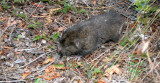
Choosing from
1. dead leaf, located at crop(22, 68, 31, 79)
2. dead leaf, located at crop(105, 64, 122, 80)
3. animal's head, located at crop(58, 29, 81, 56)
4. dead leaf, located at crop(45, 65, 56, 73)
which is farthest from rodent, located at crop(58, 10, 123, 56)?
dead leaf, located at crop(22, 68, 31, 79)

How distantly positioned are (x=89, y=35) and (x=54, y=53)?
111 centimetres

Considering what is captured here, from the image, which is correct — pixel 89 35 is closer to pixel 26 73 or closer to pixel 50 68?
pixel 50 68

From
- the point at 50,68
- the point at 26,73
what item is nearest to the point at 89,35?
the point at 50,68

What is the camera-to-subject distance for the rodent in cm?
399

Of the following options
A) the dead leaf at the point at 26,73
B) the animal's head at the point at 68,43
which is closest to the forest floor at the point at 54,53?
the dead leaf at the point at 26,73

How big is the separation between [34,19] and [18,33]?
2.62ft

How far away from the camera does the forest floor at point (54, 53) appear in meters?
3.44

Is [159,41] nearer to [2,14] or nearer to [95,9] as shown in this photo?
[95,9]

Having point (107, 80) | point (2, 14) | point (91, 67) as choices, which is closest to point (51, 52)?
point (91, 67)

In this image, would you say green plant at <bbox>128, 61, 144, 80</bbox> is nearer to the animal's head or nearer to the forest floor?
the forest floor

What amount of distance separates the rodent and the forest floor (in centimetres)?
20

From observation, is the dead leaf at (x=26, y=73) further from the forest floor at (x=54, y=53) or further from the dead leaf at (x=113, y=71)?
the dead leaf at (x=113, y=71)

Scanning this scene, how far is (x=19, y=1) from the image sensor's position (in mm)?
4902

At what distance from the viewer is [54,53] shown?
161 inches
